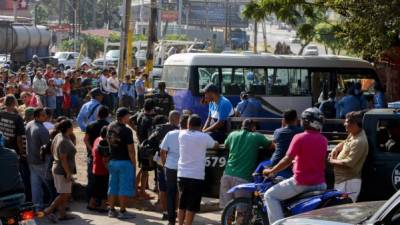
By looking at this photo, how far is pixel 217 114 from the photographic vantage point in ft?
43.1

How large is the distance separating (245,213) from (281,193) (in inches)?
27.6

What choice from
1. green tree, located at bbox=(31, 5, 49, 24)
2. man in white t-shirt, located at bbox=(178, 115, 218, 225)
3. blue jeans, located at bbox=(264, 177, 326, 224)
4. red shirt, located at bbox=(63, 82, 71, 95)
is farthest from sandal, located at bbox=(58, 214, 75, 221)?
green tree, located at bbox=(31, 5, 49, 24)

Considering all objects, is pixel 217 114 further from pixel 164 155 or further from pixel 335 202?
pixel 335 202

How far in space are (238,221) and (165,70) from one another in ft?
49.9

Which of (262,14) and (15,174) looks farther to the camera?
(262,14)

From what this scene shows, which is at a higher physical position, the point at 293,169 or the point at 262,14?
the point at 262,14

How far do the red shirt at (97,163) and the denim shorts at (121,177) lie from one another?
17.5 inches

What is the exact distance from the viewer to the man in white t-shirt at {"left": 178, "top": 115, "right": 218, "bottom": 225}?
33.8ft

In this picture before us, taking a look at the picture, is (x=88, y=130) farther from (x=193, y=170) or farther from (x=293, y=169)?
(x=293, y=169)

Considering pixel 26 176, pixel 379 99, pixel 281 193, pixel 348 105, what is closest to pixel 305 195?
pixel 281 193

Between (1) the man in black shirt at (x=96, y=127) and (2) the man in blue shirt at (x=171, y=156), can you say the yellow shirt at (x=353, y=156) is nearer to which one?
(2) the man in blue shirt at (x=171, y=156)

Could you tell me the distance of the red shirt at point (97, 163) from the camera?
1197cm

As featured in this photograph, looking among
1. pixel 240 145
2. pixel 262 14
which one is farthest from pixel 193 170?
pixel 262 14

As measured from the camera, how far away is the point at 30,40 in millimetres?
44531
